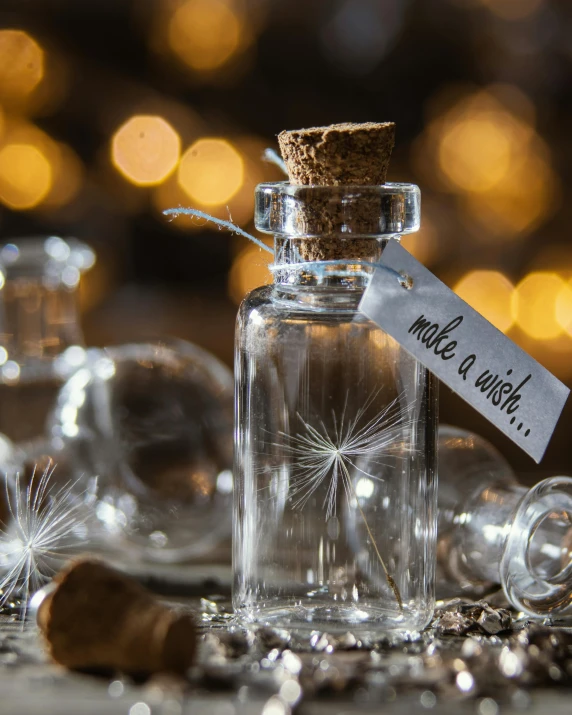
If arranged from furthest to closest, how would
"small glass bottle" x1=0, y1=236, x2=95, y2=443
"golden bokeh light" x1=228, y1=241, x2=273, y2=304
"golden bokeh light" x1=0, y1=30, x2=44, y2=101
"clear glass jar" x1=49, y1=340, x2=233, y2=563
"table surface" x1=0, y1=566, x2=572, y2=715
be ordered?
"golden bokeh light" x1=228, y1=241, x2=273, y2=304 → "golden bokeh light" x1=0, y1=30, x2=44, y2=101 → "small glass bottle" x1=0, y1=236, x2=95, y2=443 → "clear glass jar" x1=49, y1=340, x2=233, y2=563 → "table surface" x1=0, y1=566, x2=572, y2=715

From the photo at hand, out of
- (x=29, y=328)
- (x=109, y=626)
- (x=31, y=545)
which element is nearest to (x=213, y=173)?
(x=29, y=328)

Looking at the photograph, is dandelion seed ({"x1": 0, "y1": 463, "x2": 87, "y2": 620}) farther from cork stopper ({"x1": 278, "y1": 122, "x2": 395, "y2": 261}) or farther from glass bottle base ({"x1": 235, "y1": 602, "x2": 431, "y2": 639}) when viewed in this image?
cork stopper ({"x1": 278, "y1": 122, "x2": 395, "y2": 261})

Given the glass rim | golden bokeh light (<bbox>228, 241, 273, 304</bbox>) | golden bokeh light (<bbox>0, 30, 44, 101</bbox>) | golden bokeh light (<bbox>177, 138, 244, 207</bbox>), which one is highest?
golden bokeh light (<bbox>0, 30, 44, 101</bbox>)

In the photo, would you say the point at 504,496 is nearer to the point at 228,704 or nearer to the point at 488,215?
the point at 228,704

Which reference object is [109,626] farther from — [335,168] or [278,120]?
[278,120]

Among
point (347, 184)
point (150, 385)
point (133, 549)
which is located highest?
point (347, 184)

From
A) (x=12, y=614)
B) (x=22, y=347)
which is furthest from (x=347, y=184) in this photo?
(x=22, y=347)

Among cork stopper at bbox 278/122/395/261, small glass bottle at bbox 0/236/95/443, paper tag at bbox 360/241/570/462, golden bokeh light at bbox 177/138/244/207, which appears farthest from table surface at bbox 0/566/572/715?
golden bokeh light at bbox 177/138/244/207
